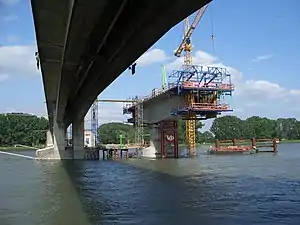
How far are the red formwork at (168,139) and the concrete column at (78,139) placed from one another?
43.3ft

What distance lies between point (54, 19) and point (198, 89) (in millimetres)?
53942

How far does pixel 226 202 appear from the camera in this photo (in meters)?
20.6

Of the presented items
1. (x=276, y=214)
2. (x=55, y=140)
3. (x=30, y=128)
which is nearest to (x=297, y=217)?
(x=276, y=214)

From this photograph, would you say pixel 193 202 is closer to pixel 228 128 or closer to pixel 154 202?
pixel 154 202

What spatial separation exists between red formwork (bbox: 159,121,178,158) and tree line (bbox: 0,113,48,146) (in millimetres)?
92693

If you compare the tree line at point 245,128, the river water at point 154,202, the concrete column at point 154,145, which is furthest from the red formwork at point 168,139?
the tree line at point 245,128

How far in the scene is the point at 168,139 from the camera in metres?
74.9

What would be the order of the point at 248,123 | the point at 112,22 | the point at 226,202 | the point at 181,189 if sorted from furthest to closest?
1. the point at 248,123
2. the point at 181,189
3. the point at 226,202
4. the point at 112,22

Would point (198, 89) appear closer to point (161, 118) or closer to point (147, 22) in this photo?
point (161, 118)

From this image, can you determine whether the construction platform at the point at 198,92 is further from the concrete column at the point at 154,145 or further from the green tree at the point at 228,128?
the green tree at the point at 228,128

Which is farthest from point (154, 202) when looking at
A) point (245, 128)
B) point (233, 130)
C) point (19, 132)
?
point (233, 130)

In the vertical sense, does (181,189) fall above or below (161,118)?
below

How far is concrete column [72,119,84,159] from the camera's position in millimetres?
70875

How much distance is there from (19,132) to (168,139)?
103m
